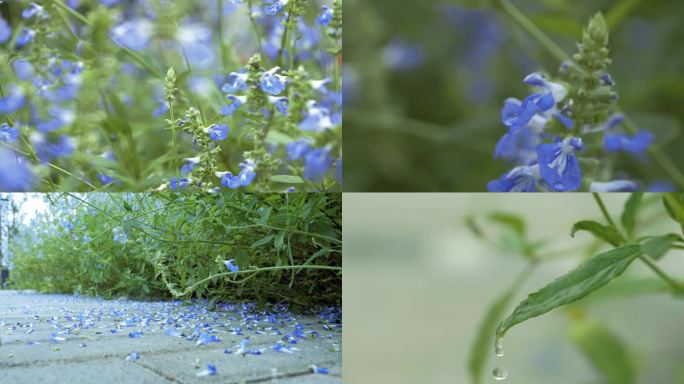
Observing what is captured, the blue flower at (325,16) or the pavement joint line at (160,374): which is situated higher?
the blue flower at (325,16)

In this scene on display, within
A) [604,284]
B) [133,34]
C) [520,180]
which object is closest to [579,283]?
[604,284]

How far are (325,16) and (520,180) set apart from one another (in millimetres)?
412

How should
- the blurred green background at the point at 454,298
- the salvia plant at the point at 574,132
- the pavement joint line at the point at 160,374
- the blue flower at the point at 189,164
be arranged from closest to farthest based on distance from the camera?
the salvia plant at the point at 574,132, the pavement joint line at the point at 160,374, the blue flower at the point at 189,164, the blurred green background at the point at 454,298

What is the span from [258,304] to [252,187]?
0.66 ft

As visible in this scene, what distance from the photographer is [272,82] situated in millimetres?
1136

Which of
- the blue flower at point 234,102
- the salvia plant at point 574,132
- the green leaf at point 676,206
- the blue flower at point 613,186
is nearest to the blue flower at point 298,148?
the blue flower at point 234,102

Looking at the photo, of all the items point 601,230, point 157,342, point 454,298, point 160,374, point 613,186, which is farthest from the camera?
point 454,298

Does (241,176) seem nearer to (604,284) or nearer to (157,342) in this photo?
(157,342)

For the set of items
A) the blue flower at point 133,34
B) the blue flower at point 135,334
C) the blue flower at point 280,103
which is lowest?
the blue flower at point 135,334

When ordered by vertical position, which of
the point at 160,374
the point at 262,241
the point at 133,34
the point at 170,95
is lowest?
the point at 160,374

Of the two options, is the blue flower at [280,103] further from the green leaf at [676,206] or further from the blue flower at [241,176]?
the green leaf at [676,206]

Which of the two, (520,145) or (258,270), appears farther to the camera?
(258,270)

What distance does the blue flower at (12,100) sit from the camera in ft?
4.05

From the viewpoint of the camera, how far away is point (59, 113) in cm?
122
